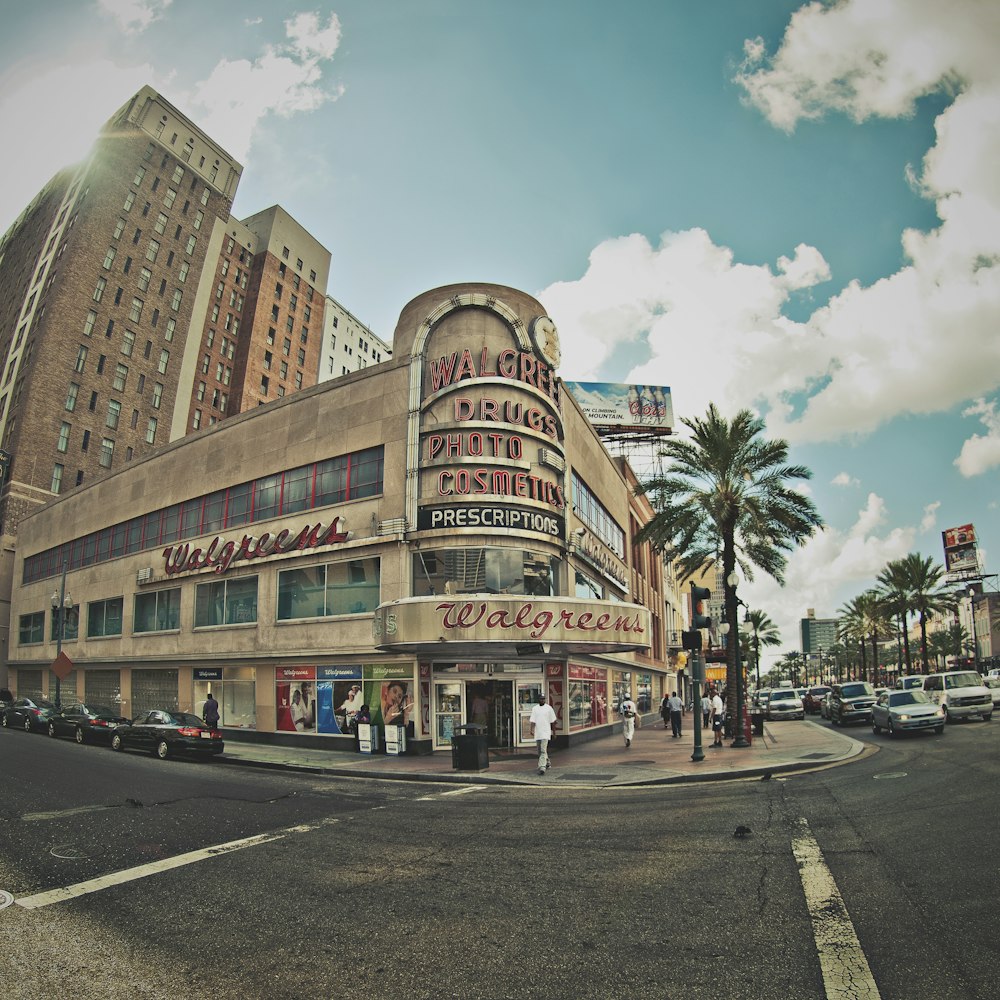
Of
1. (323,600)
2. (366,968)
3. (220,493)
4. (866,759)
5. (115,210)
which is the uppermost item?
(115,210)

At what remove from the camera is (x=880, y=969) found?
16.5 ft

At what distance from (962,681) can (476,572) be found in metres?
21.7

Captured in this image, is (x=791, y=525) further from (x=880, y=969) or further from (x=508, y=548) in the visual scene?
(x=880, y=969)

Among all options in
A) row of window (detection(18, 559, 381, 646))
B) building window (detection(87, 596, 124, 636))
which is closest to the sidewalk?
row of window (detection(18, 559, 381, 646))

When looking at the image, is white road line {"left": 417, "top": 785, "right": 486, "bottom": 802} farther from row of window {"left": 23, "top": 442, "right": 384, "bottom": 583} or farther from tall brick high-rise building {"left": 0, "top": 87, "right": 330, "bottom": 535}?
tall brick high-rise building {"left": 0, "top": 87, "right": 330, "bottom": 535}

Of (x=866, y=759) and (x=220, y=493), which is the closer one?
(x=866, y=759)

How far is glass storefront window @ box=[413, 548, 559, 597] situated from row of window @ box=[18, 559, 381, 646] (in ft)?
6.76

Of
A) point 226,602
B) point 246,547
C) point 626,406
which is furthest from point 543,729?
point 626,406

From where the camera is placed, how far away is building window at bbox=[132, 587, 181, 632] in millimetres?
34188

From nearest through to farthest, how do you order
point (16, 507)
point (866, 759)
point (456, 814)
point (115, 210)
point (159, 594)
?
point (456, 814) → point (866, 759) → point (159, 594) → point (16, 507) → point (115, 210)

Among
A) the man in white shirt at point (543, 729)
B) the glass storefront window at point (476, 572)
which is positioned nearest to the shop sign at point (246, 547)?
the glass storefront window at point (476, 572)

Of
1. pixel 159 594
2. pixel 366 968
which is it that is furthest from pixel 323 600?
pixel 366 968

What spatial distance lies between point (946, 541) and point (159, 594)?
11731cm

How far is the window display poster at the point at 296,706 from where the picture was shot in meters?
26.8
